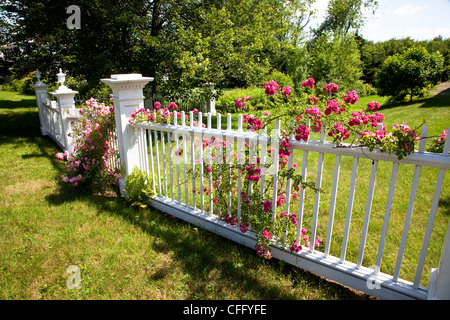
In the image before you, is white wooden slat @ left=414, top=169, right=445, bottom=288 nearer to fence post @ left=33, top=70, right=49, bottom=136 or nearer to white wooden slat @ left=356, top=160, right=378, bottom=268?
white wooden slat @ left=356, top=160, right=378, bottom=268

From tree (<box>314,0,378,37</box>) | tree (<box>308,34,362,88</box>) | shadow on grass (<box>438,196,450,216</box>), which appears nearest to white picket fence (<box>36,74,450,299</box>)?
shadow on grass (<box>438,196,450,216</box>)

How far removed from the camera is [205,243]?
2953 mm

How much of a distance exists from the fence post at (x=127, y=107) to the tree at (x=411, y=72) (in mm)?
13084

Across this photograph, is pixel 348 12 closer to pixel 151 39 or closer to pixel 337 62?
pixel 337 62

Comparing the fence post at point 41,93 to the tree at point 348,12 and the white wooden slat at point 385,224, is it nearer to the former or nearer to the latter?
the white wooden slat at point 385,224

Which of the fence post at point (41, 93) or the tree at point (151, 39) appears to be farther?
the fence post at point (41, 93)

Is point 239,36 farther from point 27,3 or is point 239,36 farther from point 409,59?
point 409,59

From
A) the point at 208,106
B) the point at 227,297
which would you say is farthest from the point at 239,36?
the point at 227,297

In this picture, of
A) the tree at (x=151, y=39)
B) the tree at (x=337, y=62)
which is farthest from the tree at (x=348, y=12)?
the tree at (x=151, y=39)

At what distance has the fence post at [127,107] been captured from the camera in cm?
357

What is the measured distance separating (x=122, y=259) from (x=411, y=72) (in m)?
14.3

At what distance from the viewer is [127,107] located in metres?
3.76

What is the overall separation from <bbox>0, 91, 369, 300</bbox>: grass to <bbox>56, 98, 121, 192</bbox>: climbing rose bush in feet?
0.89
